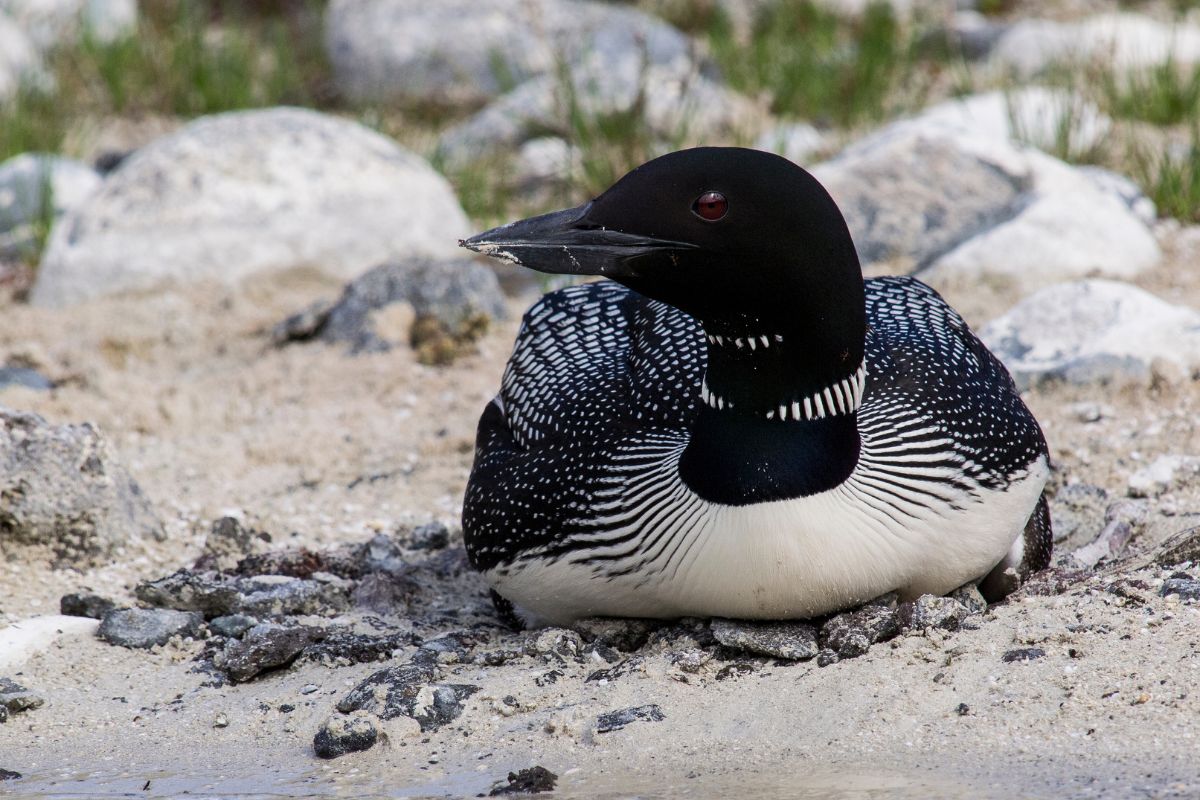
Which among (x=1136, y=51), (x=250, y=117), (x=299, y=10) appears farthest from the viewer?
(x=299, y=10)

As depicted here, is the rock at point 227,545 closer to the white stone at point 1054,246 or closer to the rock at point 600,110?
the white stone at point 1054,246

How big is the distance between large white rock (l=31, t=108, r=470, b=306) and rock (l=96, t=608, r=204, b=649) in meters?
3.64

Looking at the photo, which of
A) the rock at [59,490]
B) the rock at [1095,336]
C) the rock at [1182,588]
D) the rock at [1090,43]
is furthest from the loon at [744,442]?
the rock at [1090,43]

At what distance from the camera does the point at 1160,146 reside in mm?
9047

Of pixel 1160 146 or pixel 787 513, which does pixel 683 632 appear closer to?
pixel 787 513

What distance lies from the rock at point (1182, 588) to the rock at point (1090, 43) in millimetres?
6313

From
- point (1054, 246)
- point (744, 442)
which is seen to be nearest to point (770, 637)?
point (744, 442)

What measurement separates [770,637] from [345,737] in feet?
3.50

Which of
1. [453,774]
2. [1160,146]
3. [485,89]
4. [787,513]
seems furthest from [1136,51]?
[453,774]

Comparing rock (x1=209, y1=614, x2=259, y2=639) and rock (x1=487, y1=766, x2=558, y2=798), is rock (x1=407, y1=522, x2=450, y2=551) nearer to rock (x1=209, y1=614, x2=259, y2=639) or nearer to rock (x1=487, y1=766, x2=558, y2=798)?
rock (x1=209, y1=614, x2=259, y2=639)

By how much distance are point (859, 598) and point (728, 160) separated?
115cm

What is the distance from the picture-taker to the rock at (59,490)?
16.6ft

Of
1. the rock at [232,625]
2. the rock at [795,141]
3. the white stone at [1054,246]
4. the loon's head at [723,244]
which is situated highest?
the loon's head at [723,244]

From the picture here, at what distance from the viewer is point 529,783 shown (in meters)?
3.62
